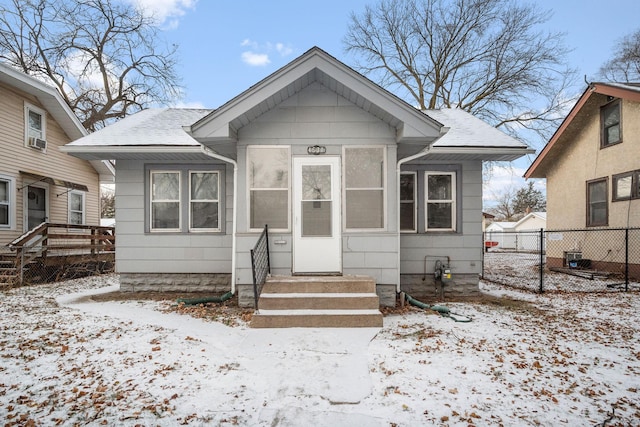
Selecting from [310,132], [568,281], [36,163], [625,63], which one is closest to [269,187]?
[310,132]

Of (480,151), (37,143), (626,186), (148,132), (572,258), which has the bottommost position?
(572,258)

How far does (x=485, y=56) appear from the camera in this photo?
53.9ft

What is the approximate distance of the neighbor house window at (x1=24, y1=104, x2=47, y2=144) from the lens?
10548 millimetres

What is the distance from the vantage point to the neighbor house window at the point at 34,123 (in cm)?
1055

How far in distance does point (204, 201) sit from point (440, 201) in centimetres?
538

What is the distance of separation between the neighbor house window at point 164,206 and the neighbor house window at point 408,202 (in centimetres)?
511

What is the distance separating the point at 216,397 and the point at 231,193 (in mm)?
4756

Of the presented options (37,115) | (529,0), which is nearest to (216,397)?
(37,115)

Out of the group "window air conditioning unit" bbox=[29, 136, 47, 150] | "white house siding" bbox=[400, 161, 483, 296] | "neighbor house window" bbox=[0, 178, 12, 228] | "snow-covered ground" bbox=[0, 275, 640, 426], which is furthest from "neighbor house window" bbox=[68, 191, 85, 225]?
"white house siding" bbox=[400, 161, 483, 296]

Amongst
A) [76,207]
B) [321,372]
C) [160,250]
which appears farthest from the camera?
[76,207]

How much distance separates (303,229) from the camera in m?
5.75

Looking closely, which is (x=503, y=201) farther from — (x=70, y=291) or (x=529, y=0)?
(x=70, y=291)

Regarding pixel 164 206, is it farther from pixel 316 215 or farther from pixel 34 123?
pixel 34 123

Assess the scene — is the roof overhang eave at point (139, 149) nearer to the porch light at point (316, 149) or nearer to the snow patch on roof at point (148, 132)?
the snow patch on roof at point (148, 132)
